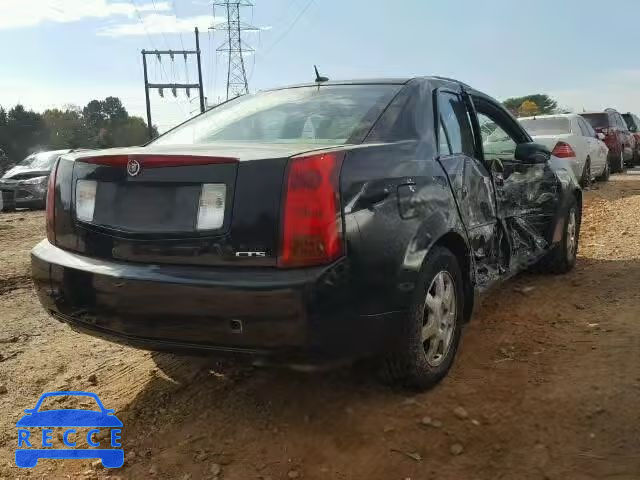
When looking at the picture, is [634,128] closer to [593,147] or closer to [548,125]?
[593,147]

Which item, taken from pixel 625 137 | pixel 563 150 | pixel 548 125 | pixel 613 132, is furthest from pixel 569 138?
pixel 625 137

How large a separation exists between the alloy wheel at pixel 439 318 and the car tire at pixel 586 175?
9.24 m

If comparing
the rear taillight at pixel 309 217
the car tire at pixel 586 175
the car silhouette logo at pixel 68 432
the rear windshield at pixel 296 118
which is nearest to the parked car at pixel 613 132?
the car tire at pixel 586 175

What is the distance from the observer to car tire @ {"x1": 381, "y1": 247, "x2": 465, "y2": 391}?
110 inches

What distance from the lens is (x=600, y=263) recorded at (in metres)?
5.61

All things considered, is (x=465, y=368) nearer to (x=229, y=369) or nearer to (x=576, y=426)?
(x=576, y=426)

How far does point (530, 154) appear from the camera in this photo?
437cm

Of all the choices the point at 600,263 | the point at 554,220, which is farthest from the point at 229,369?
the point at 600,263

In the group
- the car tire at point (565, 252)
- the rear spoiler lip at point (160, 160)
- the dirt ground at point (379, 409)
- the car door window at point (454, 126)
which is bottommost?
the dirt ground at point (379, 409)

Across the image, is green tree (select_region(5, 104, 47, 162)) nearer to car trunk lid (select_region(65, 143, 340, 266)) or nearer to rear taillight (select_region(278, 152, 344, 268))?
car trunk lid (select_region(65, 143, 340, 266))

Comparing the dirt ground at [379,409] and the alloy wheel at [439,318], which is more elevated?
the alloy wheel at [439,318]

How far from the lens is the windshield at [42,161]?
47.1 ft

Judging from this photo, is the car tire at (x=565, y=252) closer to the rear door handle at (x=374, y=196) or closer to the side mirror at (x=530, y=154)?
the side mirror at (x=530, y=154)

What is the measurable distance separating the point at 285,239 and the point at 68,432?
57.1 inches
